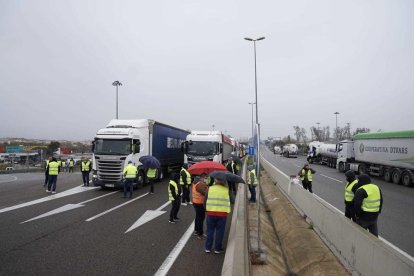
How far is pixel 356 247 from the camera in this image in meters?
5.73

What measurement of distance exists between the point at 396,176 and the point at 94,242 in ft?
68.5

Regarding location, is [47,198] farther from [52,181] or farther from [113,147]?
[113,147]

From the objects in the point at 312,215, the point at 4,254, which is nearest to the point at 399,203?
the point at 312,215

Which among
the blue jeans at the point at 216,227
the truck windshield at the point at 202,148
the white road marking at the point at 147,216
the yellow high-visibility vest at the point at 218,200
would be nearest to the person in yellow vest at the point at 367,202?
the yellow high-visibility vest at the point at 218,200

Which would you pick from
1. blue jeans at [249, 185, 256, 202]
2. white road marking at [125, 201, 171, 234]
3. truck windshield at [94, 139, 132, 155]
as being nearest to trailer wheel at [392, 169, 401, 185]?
blue jeans at [249, 185, 256, 202]

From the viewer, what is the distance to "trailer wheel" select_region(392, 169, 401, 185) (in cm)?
2217

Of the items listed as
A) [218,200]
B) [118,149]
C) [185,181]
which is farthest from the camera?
[118,149]

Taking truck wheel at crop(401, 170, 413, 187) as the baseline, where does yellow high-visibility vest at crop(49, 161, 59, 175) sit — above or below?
above

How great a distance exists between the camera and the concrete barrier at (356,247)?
4.33m

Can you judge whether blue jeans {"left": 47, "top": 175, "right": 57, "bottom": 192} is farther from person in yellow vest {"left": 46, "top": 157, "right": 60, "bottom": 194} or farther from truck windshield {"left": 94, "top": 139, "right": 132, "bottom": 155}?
truck windshield {"left": 94, "top": 139, "right": 132, "bottom": 155}

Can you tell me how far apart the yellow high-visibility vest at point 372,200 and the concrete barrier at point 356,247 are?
0.49m

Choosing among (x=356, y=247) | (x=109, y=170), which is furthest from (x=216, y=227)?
(x=109, y=170)

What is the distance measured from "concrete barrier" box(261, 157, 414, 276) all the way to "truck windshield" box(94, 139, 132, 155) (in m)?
9.59

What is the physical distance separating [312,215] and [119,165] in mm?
9651
